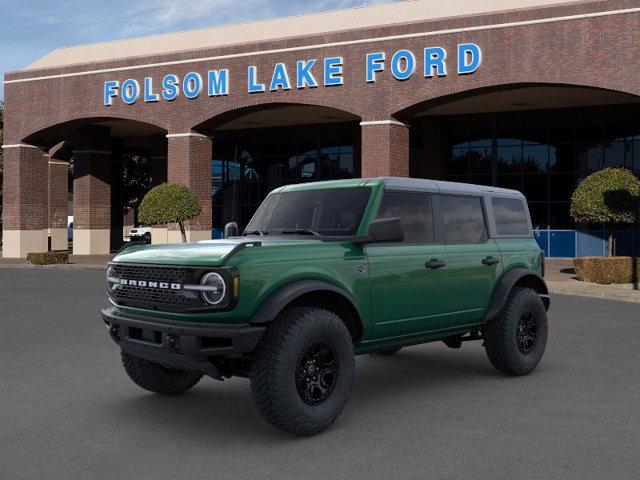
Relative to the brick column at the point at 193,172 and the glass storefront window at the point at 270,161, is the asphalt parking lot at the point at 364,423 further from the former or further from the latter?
the glass storefront window at the point at 270,161

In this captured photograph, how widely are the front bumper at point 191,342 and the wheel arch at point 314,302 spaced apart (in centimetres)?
15

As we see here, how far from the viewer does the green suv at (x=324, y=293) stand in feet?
18.0

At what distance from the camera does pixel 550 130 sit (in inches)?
1324

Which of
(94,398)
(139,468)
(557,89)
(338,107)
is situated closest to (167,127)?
(338,107)

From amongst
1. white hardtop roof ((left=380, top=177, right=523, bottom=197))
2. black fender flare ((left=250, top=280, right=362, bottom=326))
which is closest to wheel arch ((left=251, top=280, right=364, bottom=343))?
black fender flare ((left=250, top=280, right=362, bottom=326))

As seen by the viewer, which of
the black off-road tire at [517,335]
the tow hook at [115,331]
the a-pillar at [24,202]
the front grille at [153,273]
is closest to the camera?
the front grille at [153,273]

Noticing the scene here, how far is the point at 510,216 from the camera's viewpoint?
27.6 ft

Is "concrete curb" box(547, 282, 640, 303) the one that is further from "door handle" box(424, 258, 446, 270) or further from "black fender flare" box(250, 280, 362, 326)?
"black fender flare" box(250, 280, 362, 326)

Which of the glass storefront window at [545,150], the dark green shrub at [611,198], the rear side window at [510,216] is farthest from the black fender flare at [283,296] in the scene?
the glass storefront window at [545,150]

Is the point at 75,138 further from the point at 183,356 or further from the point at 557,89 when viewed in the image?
the point at 183,356

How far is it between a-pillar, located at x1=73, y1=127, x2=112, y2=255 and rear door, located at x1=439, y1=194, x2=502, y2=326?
33859 millimetres

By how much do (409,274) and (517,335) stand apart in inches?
77.7

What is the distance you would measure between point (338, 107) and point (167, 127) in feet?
28.2

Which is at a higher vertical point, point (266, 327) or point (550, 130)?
point (550, 130)
